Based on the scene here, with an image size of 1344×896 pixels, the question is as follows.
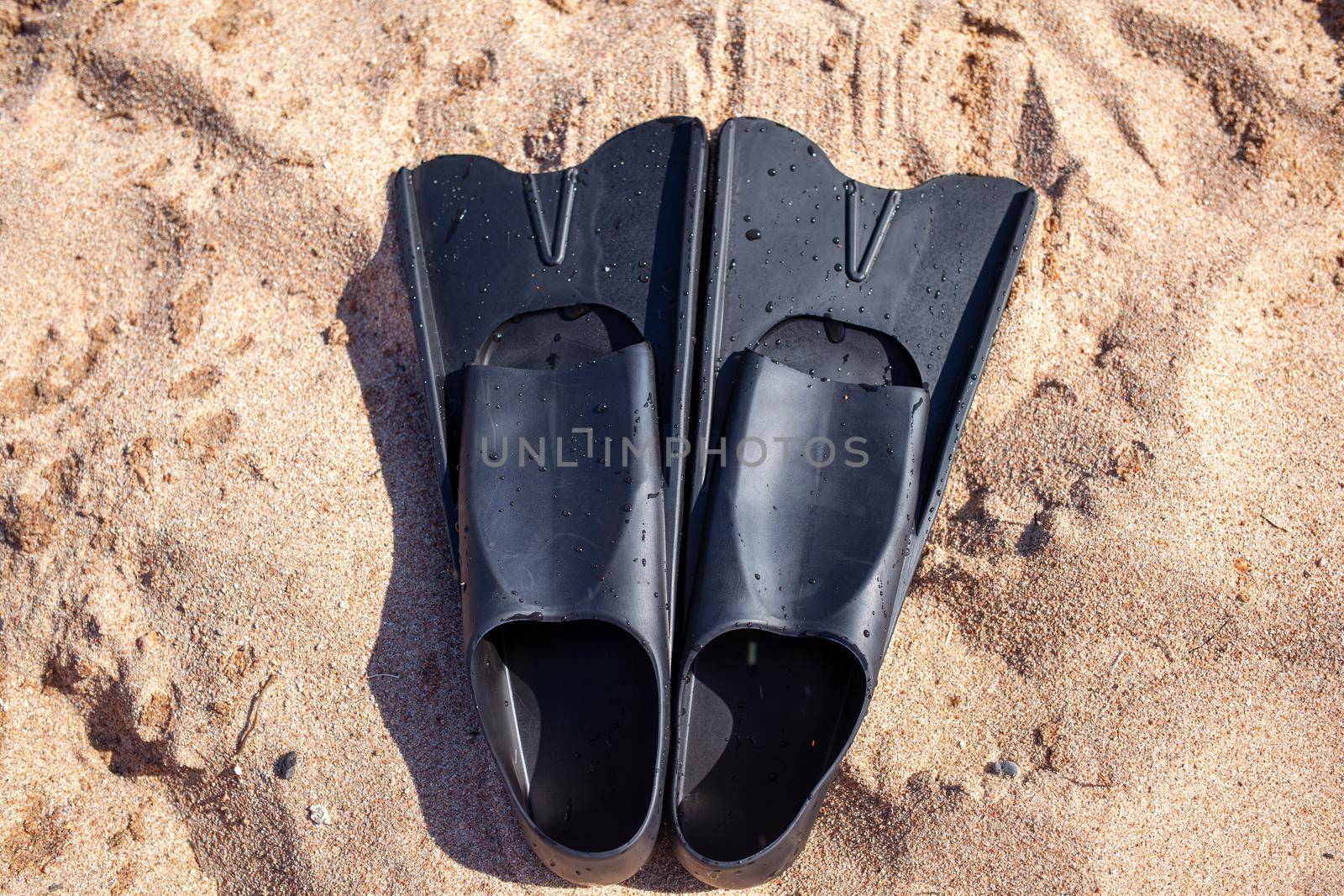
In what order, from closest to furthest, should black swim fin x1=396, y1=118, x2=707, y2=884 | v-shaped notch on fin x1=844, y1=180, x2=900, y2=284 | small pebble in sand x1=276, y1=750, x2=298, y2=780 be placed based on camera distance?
black swim fin x1=396, y1=118, x2=707, y2=884 < small pebble in sand x1=276, y1=750, x2=298, y2=780 < v-shaped notch on fin x1=844, y1=180, x2=900, y2=284

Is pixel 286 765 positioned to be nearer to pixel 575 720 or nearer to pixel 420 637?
pixel 420 637

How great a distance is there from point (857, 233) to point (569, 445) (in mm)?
897

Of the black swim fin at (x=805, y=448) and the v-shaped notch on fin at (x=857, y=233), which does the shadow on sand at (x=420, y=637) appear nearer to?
the black swim fin at (x=805, y=448)

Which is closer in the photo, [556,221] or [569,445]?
[569,445]

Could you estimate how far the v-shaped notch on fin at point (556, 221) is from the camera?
235 cm

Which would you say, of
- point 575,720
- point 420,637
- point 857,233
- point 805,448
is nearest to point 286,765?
point 420,637

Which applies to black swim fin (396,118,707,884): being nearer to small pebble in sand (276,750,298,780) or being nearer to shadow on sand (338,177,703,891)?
shadow on sand (338,177,703,891)

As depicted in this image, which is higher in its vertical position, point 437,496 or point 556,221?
point 556,221

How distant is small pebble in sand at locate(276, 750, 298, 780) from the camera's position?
7.18 ft

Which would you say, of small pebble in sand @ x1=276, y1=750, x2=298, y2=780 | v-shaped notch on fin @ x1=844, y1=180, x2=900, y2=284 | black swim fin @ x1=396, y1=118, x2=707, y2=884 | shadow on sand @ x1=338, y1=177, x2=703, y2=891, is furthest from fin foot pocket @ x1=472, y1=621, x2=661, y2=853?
v-shaped notch on fin @ x1=844, y1=180, x2=900, y2=284

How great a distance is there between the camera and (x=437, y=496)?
2330 mm

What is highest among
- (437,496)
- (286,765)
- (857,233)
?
(857,233)

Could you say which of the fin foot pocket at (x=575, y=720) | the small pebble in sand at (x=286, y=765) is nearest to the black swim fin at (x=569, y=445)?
the fin foot pocket at (x=575, y=720)

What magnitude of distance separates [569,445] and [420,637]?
1.94ft
